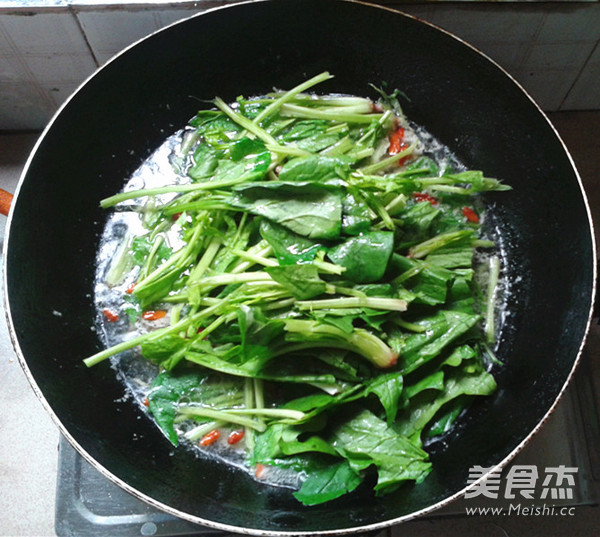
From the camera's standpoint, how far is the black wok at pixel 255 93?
4.16 feet

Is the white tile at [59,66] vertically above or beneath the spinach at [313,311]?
above

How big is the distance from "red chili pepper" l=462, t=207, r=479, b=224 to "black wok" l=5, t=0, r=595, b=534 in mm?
55

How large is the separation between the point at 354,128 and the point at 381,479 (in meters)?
0.92

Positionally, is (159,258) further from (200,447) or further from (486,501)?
(486,501)

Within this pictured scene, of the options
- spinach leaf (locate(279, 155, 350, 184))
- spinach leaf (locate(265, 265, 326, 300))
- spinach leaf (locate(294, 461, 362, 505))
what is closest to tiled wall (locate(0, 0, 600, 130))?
spinach leaf (locate(279, 155, 350, 184))

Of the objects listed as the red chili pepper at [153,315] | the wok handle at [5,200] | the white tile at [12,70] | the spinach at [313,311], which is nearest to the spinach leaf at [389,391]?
the spinach at [313,311]

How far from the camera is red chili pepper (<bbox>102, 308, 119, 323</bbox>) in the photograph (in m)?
1.50

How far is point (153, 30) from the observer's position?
62.1 inches

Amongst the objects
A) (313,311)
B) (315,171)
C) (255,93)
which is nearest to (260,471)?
(313,311)

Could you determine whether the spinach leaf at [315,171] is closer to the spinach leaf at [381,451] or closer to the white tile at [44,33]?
the spinach leaf at [381,451]

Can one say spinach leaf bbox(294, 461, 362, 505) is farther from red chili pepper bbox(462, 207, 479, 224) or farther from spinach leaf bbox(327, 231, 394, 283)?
red chili pepper bbox(462, 207, 479, 224)

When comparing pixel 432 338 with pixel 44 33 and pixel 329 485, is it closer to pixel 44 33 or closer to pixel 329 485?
pixel 329 485

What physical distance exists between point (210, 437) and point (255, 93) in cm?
98

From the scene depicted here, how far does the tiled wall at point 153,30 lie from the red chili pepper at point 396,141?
0.30 meters
